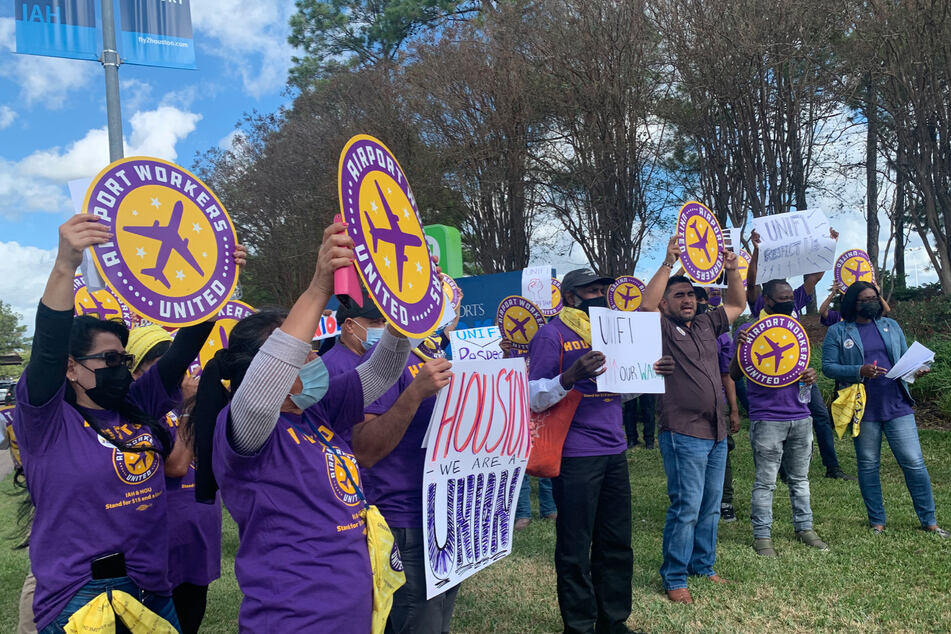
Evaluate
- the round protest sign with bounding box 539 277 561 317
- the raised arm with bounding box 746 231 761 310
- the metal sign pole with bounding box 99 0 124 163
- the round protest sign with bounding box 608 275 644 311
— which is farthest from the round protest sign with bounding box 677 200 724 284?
the metal sign pole with bounding box 99 0 124 163

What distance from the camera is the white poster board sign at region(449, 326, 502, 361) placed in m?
7.45

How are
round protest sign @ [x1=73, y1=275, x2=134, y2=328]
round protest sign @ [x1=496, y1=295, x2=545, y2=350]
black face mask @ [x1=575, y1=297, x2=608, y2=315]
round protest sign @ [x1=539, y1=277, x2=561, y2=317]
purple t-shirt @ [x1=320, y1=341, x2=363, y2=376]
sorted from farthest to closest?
round protest sign @ [x1=539, y1=277, x2=561, y2=317] → round protest sign @ [x1=496, y1=295, x2=545, y2=350] → round protest sign @ [x1=73, y1=275, x2=134, y2=328] → black face mask @ [x1=575, y1=297, x2=608, y2=315] → purple t-shirt @ [x1=320, y1=341, x2=363, y2=376]

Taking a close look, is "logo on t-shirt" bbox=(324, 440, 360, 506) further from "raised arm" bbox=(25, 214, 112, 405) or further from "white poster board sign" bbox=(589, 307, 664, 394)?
"white poster board sign" bbox=(589, 307, 664, 394)

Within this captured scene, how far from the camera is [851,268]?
25.5 ft

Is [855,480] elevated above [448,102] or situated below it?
below

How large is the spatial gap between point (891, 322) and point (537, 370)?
377cm

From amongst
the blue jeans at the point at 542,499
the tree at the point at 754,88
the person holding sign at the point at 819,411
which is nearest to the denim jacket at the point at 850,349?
the person holding sign at the point at 819,411

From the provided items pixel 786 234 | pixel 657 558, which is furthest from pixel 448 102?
pixel 657 558

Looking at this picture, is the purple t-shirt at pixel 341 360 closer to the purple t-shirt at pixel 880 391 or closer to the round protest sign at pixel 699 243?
the round protest sign at pixel 699 243

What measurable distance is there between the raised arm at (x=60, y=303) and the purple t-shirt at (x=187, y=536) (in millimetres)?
1146

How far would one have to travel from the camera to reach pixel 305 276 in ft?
64.9

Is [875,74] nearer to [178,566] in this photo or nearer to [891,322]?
[891,322]

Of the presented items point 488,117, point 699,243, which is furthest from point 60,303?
point 488,117

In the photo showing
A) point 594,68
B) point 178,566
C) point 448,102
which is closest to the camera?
point 178,566
